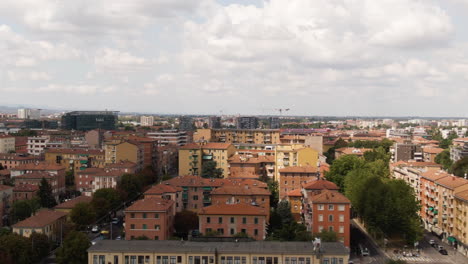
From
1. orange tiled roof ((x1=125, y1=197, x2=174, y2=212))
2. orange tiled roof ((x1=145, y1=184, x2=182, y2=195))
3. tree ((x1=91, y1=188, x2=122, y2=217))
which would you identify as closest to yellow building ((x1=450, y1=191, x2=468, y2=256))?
orange tiled roof ((x1=125, y1=197, x2=174, y2=212))

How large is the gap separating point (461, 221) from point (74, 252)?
1081 inches

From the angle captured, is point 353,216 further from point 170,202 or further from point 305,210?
point 170,202

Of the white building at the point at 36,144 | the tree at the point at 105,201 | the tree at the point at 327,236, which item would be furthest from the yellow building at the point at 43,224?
the white building at the point at 36,144

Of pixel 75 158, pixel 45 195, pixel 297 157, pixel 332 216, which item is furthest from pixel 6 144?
pixel 332 216

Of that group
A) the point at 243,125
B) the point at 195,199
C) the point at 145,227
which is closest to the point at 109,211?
the point at 195,199

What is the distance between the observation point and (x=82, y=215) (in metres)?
39.4

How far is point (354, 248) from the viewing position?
37000 mm

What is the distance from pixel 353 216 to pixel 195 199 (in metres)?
15.6

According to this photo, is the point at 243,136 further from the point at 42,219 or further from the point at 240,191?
the point at 42,219

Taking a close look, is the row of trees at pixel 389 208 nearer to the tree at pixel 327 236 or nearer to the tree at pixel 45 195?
the tree at pixel 327 236

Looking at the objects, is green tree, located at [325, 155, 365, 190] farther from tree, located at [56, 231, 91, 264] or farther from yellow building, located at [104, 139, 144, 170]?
tree, located at [56, 231, 91, 264]

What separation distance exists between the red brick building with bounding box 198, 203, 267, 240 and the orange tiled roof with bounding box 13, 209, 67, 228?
1119 cm

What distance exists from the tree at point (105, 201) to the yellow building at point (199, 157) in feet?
51.1

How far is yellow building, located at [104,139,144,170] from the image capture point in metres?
64.1
